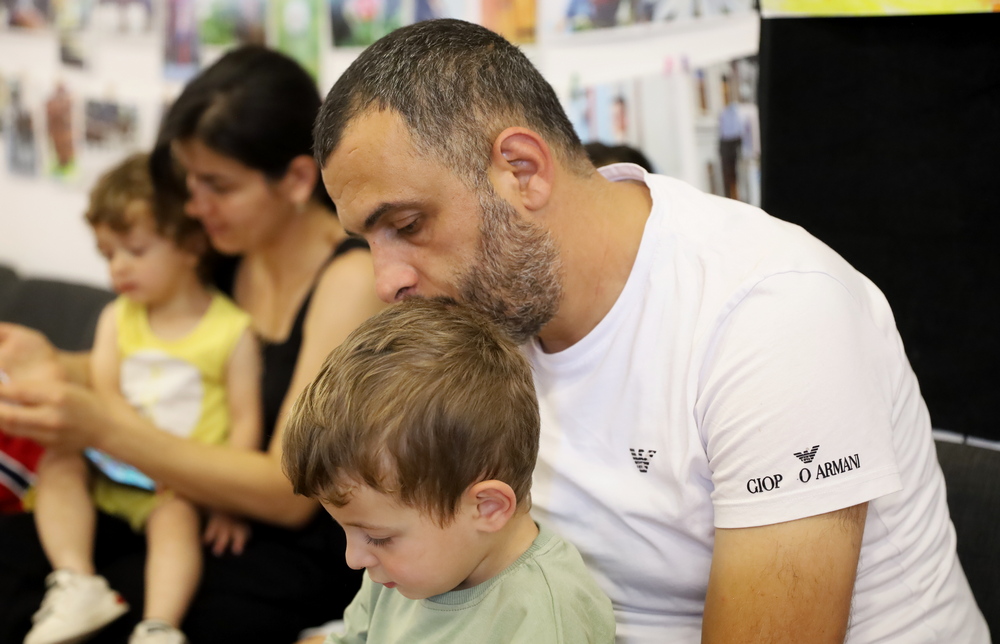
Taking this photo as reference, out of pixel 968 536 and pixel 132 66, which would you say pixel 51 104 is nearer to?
pixel 132 66

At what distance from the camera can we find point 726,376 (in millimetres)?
1069

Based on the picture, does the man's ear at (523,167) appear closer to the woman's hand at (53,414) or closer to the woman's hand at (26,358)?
the woman's hand at (53,414)

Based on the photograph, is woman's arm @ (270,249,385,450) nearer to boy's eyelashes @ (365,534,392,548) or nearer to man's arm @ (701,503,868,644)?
boy's eyelashes @ (365,534,392,548)

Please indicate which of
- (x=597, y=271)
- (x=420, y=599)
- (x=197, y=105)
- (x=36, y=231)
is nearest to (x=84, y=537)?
(x=197, y=105)

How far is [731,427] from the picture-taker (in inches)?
41.7

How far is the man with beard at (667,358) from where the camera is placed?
40.4 inches

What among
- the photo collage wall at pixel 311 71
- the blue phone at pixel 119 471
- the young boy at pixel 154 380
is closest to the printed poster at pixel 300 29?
the photo collage wall at pixel 311 71

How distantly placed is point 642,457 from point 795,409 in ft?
0.77

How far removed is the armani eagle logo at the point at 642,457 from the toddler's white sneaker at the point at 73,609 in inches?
42.4

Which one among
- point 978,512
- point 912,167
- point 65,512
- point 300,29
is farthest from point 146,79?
point 978,512

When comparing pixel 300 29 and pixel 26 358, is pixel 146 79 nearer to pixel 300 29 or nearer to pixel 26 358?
pixel 300 29

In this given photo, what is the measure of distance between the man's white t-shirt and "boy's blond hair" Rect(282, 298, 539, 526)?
18 cm

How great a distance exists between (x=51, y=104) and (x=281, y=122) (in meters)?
2.11

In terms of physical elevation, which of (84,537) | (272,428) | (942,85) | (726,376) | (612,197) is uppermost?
(942,85)
